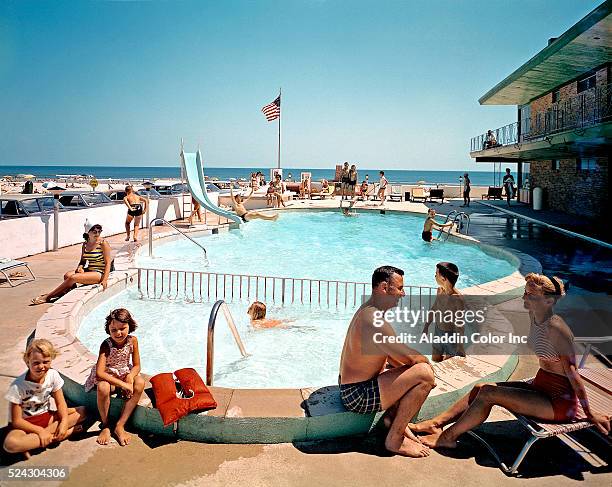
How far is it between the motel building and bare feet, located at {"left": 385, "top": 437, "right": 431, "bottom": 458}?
10.8m

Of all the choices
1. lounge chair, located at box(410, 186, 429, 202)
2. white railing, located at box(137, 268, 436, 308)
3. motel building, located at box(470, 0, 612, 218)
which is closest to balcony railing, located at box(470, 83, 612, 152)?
motel building, located at box(470, 0, 612, 218)

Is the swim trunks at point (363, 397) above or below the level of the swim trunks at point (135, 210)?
below

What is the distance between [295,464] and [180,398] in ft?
3.26

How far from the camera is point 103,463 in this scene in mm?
3219

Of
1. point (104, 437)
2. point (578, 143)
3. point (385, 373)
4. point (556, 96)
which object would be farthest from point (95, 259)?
point (556, 96)

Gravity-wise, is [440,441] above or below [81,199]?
below

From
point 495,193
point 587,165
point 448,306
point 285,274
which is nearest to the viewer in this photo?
point 448,306

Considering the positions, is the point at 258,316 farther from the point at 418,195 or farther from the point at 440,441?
the point at 418,195

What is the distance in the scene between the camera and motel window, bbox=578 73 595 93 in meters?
17.3

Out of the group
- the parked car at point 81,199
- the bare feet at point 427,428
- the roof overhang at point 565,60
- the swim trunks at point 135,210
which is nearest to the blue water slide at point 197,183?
the parked car at point 81,199

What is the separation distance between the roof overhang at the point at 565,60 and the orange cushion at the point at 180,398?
12809 mm

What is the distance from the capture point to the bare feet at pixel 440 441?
11.3 feet

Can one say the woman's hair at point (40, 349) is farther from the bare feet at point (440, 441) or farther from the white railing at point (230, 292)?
the white railing at point (230, 292)

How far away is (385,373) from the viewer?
351 cm
